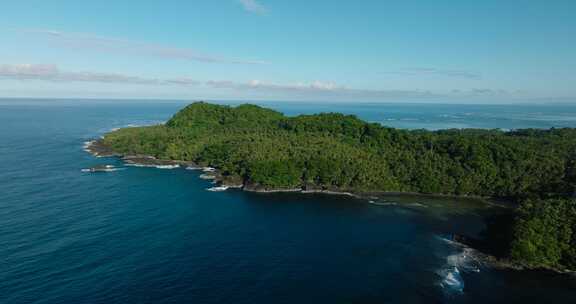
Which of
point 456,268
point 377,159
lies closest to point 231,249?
point 456,268

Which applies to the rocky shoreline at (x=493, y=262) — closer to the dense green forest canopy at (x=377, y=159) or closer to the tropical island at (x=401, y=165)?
the tropical island at (x=401, y=165)

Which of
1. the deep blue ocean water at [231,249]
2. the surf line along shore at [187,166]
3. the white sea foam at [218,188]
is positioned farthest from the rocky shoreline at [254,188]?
the deep blue ocean water at [231,249]

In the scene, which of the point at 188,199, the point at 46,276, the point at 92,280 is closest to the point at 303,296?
the point at 92,280

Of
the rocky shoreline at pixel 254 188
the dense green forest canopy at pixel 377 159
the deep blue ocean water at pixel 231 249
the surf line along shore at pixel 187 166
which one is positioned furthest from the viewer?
the surf line along shore at pixel 187 166

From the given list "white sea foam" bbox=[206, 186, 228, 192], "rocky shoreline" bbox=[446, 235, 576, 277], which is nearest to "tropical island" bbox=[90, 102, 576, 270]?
"rocky shoreline" bbox=[446, 235, 576, 277]

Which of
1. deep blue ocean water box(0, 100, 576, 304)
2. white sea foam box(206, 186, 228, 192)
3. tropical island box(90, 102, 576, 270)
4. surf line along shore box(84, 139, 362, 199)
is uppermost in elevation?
tropical island box(90, 102, 576, 270)

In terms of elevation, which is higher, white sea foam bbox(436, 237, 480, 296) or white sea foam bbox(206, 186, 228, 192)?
white sea foam bbox(206, 186, 228, 192)

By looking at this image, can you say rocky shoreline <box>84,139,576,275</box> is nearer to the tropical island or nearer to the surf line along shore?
the surf line along shore
